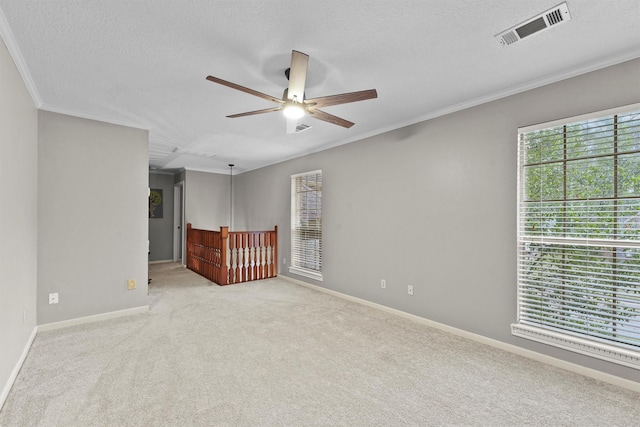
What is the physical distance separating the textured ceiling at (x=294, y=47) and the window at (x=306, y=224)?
2.01 m

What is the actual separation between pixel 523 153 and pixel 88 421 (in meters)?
3.79

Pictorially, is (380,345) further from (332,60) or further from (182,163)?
(182,163)

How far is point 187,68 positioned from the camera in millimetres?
2395

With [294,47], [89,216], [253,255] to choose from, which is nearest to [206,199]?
[253,255]

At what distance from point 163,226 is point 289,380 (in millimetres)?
6781

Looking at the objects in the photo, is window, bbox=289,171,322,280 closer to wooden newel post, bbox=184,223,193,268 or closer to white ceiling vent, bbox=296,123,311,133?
white ceiling vent, bbox=296,123,311,133

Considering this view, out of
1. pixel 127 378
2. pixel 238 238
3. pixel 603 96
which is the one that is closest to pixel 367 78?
pixel 603 96

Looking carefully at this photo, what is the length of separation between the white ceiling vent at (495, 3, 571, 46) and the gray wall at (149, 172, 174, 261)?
7.79 m

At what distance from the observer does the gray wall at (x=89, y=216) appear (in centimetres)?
322

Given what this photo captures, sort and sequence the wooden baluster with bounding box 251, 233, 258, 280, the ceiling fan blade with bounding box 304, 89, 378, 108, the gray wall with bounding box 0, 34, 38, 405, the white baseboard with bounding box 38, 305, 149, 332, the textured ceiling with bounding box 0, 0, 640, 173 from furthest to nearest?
the wooden baluster with bounding box 251, 233, 258, 280 → the white baseboard with bounding box 38, 305, 149, 332 → the ceiling fan blade with bounding box 304, 89, 378, 108 → the gray wall with bounding box 0, 34, 38, 405 → the textured ceiling with bounding box 0, 0, 640, 173

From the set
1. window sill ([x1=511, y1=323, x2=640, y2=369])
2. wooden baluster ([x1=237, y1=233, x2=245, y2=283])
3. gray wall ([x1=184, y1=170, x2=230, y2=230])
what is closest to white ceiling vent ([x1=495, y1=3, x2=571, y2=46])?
window sill ([x1=511, y1=323, x2=640, y2=369])

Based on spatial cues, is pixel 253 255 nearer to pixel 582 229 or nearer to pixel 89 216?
pixel 89 216

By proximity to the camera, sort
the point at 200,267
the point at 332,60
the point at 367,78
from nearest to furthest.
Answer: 1. the point at 332,60
2. the point at 367,78
3. the point at 200,267

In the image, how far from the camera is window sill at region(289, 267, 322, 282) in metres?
4.98
